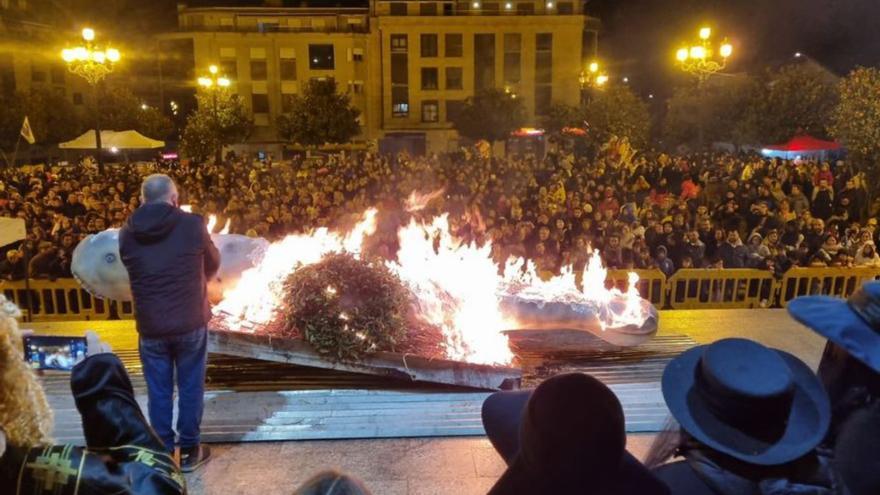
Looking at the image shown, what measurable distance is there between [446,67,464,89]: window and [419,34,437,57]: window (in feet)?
5.66

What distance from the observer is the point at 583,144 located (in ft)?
128

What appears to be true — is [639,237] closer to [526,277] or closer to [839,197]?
[526,277]

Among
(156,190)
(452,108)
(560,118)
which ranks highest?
(452,108)

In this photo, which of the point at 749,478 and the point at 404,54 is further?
the point at 404,54

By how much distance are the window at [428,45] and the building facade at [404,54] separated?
8 cm

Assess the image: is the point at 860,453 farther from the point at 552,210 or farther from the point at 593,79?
the point at 593,79

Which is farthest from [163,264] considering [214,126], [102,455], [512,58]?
[512,58]

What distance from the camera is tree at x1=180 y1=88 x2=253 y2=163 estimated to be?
3481 cm

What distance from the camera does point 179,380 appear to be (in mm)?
4133

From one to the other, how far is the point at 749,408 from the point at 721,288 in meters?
8.17

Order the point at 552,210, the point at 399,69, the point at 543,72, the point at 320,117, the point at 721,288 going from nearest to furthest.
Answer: the point at 721,288 → the point at 552,210 → the point at 320,117 → the point at 399,69 → the point at 543,72

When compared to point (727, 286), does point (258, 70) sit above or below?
above

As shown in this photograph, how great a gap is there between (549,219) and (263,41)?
44.5 meters

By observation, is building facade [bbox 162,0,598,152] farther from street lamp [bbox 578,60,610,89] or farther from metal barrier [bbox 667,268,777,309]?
metal barrier [bbox 667,268,777,309]
